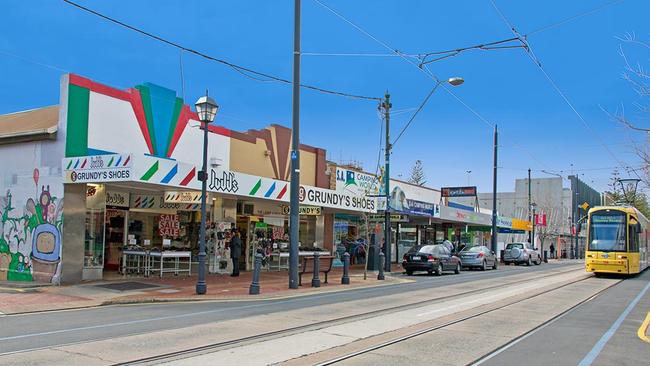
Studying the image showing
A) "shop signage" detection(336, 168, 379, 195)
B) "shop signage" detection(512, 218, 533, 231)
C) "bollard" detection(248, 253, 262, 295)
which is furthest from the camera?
"shop signage" detection(512, 218, 533, 231)

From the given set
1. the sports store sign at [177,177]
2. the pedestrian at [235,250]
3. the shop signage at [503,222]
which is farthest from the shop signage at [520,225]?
the pedestrian at [235,250]

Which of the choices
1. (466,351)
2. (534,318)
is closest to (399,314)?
(534,318)

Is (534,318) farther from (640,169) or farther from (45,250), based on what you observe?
(45,250)

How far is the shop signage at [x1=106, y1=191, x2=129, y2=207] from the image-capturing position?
19928 millimetres

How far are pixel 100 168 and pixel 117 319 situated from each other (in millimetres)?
6368

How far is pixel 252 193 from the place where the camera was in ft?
69.5

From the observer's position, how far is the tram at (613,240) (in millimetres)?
25312

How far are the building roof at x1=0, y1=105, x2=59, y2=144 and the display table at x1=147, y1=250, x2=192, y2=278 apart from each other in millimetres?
5318

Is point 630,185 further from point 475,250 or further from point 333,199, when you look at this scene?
point 333,199

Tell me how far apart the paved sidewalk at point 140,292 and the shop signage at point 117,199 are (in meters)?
2.75

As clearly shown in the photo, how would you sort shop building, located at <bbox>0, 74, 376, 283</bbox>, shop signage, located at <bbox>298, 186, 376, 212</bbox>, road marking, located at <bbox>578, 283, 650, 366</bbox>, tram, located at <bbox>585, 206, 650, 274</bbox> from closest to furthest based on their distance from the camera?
1. road marking, located at <bbox>578, 283, 650, 366</bbox>
2. shop building, located at <bbox>0, 74, 376, 283</bbox>
3. shop signage, located at <bbox>298, 186, 376, 212</bbox>
4. tram, located at <bbox>585, 206, 650, 274</bbox>

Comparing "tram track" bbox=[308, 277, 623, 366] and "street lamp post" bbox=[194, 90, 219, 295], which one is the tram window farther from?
"street lamp post" bbox=[194, 90, 219, 295]

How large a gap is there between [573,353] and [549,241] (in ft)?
233

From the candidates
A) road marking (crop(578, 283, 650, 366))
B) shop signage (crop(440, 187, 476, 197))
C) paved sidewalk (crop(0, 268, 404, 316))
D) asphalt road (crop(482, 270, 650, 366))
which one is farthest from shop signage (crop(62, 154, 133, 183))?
shop signage (crop(440, 187, 476, 197))
